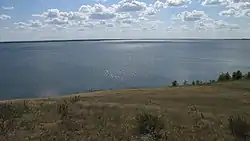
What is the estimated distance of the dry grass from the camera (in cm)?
841

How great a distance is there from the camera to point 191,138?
8297 millimetres

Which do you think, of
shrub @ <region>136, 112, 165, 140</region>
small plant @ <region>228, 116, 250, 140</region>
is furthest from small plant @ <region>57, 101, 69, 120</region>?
small plant @ <region>228, 116, 250, 140</region>

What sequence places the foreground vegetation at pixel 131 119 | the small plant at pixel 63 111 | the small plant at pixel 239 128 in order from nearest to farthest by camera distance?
the foreground vegetation at pixel 131 119, the small plant at pixel 239 128, the small plant at pixel 63 111

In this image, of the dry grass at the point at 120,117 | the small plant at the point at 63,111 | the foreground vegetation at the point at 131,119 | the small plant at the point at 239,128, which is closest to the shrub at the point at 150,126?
the foreground vegetation at the point at 131,119

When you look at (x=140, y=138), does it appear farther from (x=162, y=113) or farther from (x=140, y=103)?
(x=140, y=103)

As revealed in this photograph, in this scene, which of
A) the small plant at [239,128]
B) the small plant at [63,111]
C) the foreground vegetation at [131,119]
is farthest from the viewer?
the small plant at [63,111]

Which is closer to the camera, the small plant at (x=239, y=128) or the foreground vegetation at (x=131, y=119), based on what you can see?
the foreground vegetation at (x=131, y=119)

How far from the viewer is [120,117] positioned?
9.90m

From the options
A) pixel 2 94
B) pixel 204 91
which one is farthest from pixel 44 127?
pixel 2 94

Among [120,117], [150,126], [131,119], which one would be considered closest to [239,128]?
[150,126]

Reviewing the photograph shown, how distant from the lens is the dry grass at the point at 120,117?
8406mm

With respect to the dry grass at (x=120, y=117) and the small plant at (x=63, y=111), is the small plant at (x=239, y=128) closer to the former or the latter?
the dry grass at (x=120, y=117)

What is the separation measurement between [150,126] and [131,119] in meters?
1.10

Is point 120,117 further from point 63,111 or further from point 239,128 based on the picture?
point 239,128
